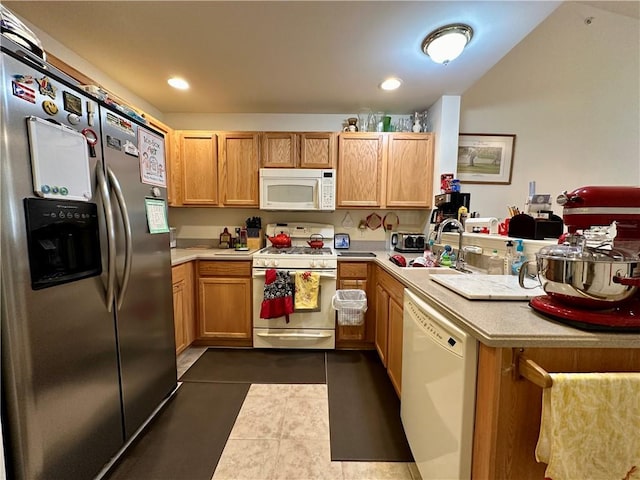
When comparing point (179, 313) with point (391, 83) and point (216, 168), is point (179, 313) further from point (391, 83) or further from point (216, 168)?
point (391, 83)

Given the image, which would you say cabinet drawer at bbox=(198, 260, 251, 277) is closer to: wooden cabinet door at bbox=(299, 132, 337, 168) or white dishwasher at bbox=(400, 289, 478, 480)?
wooden cabinet door at bbox=(299, 132, 337, 168)

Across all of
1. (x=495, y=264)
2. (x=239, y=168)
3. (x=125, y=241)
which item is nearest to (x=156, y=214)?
(x=125, y=241)

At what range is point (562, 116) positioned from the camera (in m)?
2.73

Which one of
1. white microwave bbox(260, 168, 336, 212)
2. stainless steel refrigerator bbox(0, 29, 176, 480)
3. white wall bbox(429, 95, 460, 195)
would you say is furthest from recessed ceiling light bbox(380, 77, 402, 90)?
stainless steel refrigerator bbox(0, 29, 176, 480)

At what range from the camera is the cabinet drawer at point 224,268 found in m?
2.38

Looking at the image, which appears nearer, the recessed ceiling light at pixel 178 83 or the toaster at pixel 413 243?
the recessed ceiling light at pixel 178 83

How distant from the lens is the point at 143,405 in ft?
4.76

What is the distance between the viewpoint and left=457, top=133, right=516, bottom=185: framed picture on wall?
9.18 feet

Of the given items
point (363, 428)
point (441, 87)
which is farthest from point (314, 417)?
point (441, 87)

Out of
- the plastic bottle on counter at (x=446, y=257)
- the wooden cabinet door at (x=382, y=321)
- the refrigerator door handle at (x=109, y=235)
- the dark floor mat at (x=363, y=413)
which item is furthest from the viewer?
the wooden cabinet door at (x=382, y=321)

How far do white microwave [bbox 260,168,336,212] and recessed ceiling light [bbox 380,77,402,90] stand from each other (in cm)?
87

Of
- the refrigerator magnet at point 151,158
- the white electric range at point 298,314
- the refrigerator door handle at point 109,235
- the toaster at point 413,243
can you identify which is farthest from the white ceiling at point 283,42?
the white electric range at point 298,314

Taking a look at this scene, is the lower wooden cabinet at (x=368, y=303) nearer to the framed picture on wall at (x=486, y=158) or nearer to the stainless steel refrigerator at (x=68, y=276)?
the stainless steel refrigerator at (x=68, y=276)

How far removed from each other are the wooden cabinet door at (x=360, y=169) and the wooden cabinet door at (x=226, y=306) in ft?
4.45
